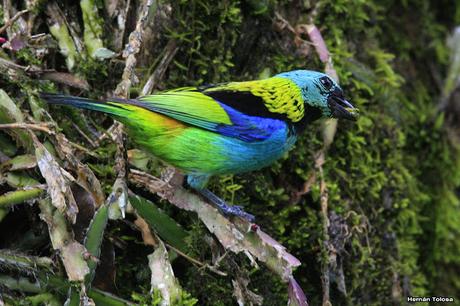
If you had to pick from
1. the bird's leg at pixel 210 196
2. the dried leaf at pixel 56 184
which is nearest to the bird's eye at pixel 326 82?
the bird's leg at pixel 210 196

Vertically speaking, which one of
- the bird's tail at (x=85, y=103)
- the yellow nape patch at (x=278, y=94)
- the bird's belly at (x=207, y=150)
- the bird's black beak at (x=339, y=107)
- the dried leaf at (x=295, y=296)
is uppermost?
the bird's tail at (x=85, y=103)

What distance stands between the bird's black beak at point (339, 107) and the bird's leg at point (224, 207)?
0.73m

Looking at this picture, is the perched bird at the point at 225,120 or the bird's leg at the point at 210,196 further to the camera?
the bird's leg at the point at 210,196

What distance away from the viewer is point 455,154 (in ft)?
15.6

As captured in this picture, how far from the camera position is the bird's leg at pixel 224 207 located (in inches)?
123

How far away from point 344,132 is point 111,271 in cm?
185

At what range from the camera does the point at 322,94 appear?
3.29 meters

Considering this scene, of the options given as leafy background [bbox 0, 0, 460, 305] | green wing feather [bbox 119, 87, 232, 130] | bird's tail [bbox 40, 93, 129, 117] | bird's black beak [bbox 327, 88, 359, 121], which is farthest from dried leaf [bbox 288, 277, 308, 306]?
bird's tail [bbox 40, 93, 129, 117]

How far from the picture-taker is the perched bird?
9.84 ft

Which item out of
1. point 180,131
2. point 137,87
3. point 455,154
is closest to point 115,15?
point 137,87

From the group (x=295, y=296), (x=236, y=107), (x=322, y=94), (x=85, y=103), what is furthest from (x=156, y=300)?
(x=322, y=94)

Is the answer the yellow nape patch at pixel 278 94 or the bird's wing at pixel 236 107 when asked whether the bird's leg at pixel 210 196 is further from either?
the yellow nape patch at pixel 278 94

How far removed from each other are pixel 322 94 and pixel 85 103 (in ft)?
4.16

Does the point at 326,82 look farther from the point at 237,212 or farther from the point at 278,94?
the point at 237,212
